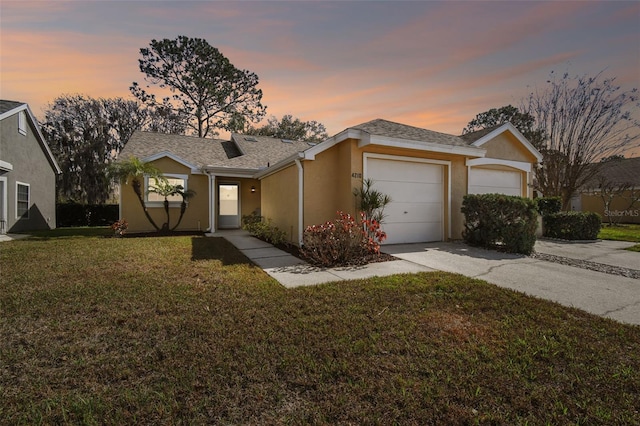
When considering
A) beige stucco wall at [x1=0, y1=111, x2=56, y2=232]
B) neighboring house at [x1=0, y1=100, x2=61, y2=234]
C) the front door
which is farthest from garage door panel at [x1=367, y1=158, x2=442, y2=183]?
beige stucco wall at [x1=0, y1=111, x2=56, y2=232]

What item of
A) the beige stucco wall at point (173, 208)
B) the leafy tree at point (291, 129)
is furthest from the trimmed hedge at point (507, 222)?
the leafy tree at point (291, 129)

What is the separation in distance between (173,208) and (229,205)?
251cm

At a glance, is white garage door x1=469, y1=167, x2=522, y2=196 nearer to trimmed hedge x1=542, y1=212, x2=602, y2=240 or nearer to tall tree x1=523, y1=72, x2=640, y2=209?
trimmed hedge x1=542, y1=212, x2=602, y2=240

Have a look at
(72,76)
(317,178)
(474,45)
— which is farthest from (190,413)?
(72,76)

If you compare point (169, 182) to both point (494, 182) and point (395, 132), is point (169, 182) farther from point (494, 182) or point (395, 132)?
point (494, 182)

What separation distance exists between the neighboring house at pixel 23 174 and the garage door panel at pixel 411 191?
46.2ft

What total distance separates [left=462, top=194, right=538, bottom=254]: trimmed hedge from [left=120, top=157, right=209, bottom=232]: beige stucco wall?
1119cm

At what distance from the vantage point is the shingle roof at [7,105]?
38.9ft

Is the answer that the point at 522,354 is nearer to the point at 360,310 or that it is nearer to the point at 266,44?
the point at 360,310

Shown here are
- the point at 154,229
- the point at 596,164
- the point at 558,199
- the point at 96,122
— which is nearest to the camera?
the point at 558,199

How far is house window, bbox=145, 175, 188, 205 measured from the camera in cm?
1234

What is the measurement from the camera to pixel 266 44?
27.6 ft

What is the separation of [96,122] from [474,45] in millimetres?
27741

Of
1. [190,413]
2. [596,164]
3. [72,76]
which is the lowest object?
[190,413]
